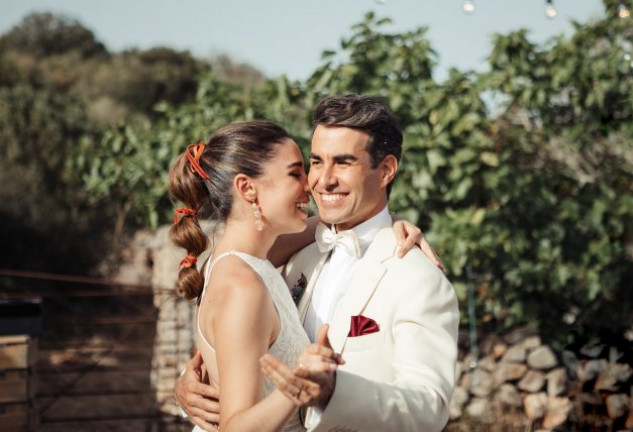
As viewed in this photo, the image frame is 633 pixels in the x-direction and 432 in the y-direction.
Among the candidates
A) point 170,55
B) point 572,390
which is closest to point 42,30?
point 170,55

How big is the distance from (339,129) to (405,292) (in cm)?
59

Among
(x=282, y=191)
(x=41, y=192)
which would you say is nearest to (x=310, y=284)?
(x=282, y=191)

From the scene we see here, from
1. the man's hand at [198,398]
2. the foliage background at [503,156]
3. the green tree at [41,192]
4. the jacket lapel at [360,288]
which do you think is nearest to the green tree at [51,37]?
the green tree at [41,192]

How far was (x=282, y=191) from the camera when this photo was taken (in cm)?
260

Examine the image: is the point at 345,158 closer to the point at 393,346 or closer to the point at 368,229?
the point at 368,229

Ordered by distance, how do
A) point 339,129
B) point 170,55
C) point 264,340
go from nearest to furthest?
point 264,340 → point 339,129 → point 170,55

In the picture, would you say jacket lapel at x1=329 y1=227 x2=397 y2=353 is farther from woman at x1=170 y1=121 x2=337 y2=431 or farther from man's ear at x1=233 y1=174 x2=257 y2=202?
man's ear at x1=233 y1=174 x2=257 y2=202

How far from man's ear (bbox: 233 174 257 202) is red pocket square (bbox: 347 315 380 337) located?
521 mm

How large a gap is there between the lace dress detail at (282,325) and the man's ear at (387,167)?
1.66ft

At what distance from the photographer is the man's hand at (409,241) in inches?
104

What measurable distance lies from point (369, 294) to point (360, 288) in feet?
0.14

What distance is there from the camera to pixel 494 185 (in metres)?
6.46

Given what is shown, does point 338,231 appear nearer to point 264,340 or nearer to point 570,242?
point 264,340

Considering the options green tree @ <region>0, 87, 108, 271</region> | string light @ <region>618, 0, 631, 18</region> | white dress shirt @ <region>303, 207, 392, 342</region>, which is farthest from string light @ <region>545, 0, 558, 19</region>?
green tree @ <region>0, 87, 108, 271</region>
